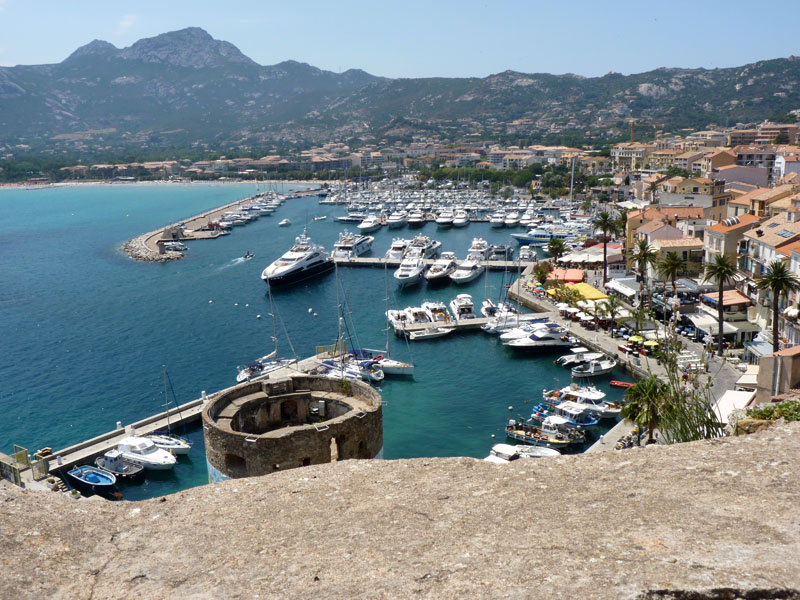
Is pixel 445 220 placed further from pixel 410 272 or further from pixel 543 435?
pixel 543 435

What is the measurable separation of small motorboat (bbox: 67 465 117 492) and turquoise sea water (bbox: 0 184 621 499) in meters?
1.13

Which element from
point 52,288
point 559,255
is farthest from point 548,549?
point 52,288

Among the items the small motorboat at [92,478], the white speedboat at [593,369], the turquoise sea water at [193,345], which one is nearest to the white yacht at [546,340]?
the turquoise sea water at [193,345]

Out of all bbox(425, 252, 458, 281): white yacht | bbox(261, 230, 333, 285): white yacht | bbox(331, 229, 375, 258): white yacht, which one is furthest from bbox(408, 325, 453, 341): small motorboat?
bbox(331, 229, 375, 258): white yacht

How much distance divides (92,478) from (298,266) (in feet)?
139

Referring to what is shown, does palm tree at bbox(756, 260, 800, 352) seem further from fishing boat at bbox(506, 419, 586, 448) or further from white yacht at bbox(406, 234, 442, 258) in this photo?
white yacht at bbox(406, 234, 442, 258)

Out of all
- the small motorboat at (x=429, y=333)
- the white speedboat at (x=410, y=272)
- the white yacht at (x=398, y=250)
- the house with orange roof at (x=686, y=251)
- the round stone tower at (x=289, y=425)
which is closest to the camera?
the round stone tower at (x=289, y=425)

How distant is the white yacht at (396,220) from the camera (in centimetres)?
10650

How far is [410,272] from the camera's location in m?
64.8

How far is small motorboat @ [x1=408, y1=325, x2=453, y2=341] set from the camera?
47656 mm

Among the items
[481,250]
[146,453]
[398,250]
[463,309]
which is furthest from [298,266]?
[146,453]

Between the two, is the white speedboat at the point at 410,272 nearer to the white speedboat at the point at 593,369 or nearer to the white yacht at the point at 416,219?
the white speedboat at the point at 593,369

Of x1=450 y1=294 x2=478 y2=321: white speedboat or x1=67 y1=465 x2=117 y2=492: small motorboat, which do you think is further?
x1=450 y1=294 x2=478 y2=321: white speedboat

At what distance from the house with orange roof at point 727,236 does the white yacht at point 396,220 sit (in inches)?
2381
